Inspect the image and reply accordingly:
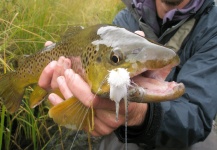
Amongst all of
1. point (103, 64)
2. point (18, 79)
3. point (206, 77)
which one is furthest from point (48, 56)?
point (206, 77)

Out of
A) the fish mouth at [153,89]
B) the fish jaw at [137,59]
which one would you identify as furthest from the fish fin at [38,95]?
the fish mouth at [153,89]

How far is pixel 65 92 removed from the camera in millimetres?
1455

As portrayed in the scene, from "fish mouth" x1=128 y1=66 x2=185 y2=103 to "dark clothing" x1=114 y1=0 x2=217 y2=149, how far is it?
36cm

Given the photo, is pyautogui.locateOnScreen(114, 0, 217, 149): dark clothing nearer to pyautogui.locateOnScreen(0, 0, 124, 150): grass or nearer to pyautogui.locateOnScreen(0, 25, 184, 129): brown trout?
pyautogui.locateOnScreen(0, 25, 184, 129): brown trout

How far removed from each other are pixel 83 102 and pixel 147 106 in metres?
0.34

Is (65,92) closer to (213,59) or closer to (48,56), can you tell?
(48,56)

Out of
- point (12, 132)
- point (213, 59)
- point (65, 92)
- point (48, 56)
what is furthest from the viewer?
point (12, 132)

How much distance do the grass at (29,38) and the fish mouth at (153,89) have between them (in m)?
1.24

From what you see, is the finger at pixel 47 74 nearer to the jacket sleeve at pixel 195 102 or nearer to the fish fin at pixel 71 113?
the fish fin at pixel 71 113

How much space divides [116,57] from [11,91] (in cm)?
113

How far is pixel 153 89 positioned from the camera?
1134mm

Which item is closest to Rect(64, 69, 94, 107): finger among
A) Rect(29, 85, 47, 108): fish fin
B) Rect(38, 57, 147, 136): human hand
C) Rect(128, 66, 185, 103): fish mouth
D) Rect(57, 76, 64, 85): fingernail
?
Rect(38, 57, 147, 136): human hand

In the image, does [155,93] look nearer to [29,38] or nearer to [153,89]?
[153,89]

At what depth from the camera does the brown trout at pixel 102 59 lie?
1.15 metres
